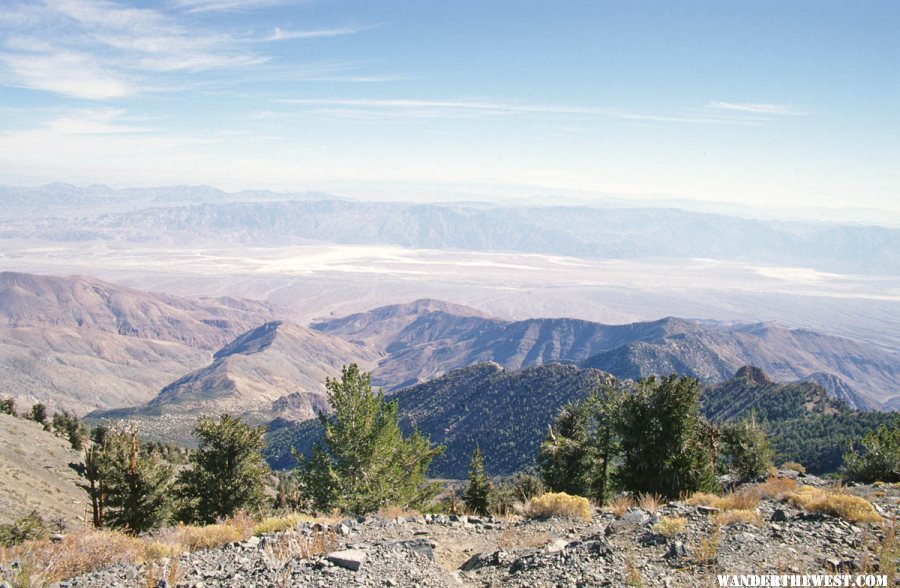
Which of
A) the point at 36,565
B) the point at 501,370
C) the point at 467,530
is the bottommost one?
the point at 501,370

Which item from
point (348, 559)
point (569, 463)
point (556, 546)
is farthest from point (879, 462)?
point (348, 559)

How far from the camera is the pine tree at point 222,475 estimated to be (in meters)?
25.9

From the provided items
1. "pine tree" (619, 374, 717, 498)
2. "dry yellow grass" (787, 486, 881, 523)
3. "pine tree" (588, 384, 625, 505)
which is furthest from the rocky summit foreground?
"pine tree" (588, 384, 625, 505)

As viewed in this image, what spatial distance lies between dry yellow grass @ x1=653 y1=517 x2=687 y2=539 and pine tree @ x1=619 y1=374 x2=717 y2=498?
11.9 meters

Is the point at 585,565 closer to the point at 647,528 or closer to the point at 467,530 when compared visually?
the point at 647,528

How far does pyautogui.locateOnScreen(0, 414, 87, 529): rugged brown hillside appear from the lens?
33062mm

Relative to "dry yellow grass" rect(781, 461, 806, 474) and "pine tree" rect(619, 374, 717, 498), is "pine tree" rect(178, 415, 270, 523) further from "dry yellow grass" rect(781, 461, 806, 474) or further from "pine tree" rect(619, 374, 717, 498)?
"dry yellow grass" rect(781, 461, 806, 474)

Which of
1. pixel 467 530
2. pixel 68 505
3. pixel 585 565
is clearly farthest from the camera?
pixel 68 505

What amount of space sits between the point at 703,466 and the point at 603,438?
5.93 m

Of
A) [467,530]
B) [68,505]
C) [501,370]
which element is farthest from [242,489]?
[501,370]

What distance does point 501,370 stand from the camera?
494 feet

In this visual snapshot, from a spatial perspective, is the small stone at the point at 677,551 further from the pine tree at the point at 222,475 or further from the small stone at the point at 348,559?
the pine tree at the point at 222,475

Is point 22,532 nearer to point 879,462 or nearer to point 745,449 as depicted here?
point 879,462

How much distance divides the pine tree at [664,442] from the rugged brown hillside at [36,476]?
29056 millimetres
